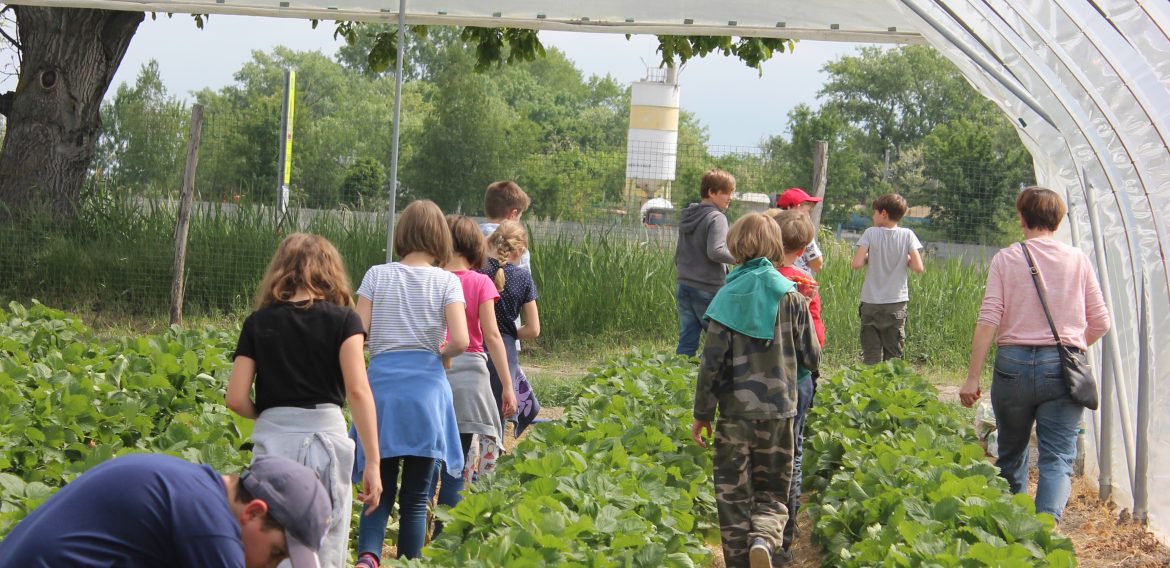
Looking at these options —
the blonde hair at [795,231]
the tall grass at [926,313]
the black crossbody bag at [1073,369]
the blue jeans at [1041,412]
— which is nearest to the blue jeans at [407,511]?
the blonde hair at [795,231]

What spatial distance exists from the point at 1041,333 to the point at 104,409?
166 inches

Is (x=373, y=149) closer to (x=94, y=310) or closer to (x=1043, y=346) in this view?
(x=94, y=310)

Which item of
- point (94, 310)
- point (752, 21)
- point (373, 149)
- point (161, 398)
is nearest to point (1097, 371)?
point (752, 21)

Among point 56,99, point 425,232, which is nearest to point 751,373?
point 425,232

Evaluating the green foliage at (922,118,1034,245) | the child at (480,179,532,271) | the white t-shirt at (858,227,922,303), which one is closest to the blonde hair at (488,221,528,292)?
the child at (480,179,532,271)

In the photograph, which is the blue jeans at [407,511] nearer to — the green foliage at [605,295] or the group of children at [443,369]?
the group of children at [443,369]

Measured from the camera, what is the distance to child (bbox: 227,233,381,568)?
12.1 feet

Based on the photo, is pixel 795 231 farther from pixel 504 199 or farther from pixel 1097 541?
pixel 1097 541

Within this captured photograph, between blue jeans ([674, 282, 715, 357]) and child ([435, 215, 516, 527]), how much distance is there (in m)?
3.11

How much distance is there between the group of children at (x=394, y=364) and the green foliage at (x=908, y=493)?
1.53m

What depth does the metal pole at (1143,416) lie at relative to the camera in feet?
19.2

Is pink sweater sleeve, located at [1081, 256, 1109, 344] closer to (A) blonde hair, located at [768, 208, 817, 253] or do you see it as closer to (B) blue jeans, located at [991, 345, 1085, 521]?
(B) blue jeans, located at [991, 345, 1085, 521]

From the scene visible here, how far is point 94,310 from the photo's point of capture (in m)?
12.2

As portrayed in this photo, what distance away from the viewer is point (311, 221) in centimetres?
1251
